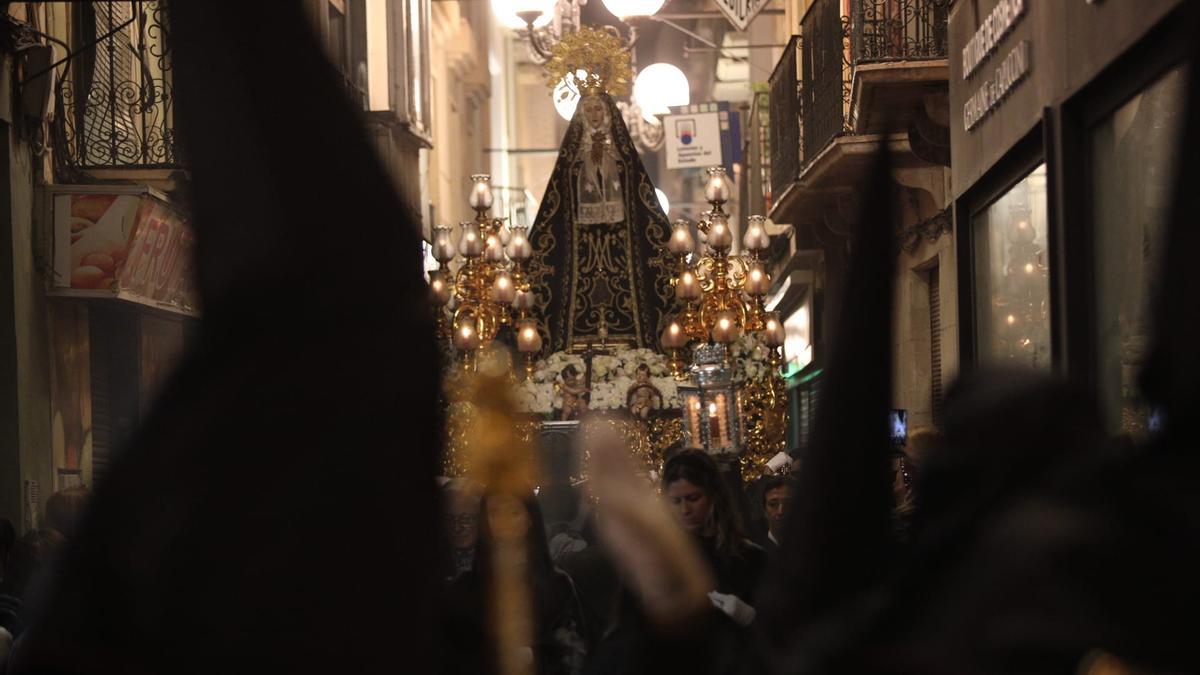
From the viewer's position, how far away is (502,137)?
161ft

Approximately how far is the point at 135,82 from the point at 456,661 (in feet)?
43.8

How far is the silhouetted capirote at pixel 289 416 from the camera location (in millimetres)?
1606

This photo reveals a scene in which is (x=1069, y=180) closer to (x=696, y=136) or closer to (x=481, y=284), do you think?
(x=481, y=284)

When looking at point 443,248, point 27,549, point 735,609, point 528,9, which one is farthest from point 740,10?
point 735,609

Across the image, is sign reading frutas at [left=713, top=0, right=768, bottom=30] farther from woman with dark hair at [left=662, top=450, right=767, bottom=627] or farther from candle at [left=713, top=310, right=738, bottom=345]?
woman with dark hair at [left=662, top=450, right=767, bottom=627]

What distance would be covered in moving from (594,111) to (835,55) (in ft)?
7.39

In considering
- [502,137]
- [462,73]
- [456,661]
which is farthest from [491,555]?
[502,137]

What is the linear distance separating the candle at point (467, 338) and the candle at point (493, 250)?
706 millimetres

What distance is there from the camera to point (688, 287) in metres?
14.6

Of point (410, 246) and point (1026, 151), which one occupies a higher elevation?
point (1026, 151)

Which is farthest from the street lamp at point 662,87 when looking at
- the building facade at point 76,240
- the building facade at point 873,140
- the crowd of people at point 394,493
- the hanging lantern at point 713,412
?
the crowd of people at point 394,493

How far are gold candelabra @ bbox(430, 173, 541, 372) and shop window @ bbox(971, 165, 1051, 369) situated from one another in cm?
557

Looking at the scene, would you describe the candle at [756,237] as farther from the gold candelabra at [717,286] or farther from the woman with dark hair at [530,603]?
the woman with dark hair at [530,603]

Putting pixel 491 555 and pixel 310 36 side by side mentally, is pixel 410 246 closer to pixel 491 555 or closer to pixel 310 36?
pixel 310 36
